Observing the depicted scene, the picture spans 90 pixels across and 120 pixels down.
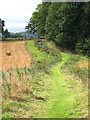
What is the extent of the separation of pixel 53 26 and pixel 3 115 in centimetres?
3930

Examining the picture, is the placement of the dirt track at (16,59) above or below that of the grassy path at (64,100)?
below

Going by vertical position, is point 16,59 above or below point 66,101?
below

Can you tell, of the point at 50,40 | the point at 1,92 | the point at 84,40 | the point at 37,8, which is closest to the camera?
the point at 1,92

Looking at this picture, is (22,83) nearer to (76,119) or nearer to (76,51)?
(76,119)

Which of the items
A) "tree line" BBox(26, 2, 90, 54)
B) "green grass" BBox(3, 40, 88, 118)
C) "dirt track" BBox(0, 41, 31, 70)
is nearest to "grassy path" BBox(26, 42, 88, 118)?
"green grass" BBox(3, 40, 88, 118)

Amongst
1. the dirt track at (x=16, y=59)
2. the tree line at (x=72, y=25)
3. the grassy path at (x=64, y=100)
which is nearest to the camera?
the grassy path at (x=64, y=100)

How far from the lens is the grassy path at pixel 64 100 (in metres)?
12.9

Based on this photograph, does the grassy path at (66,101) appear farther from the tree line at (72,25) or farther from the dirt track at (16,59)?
the tree line at (72,25)

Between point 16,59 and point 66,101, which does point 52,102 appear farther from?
point 16,59

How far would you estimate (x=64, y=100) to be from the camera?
50.7 feet

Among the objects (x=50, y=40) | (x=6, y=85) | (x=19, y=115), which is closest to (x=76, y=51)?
(x=50, y=40)

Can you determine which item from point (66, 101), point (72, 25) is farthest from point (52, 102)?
point (72, 25)

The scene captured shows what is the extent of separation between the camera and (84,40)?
43938 millimetres

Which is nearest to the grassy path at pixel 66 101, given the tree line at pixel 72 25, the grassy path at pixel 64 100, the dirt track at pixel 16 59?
the grassy path at pixel 64 100
